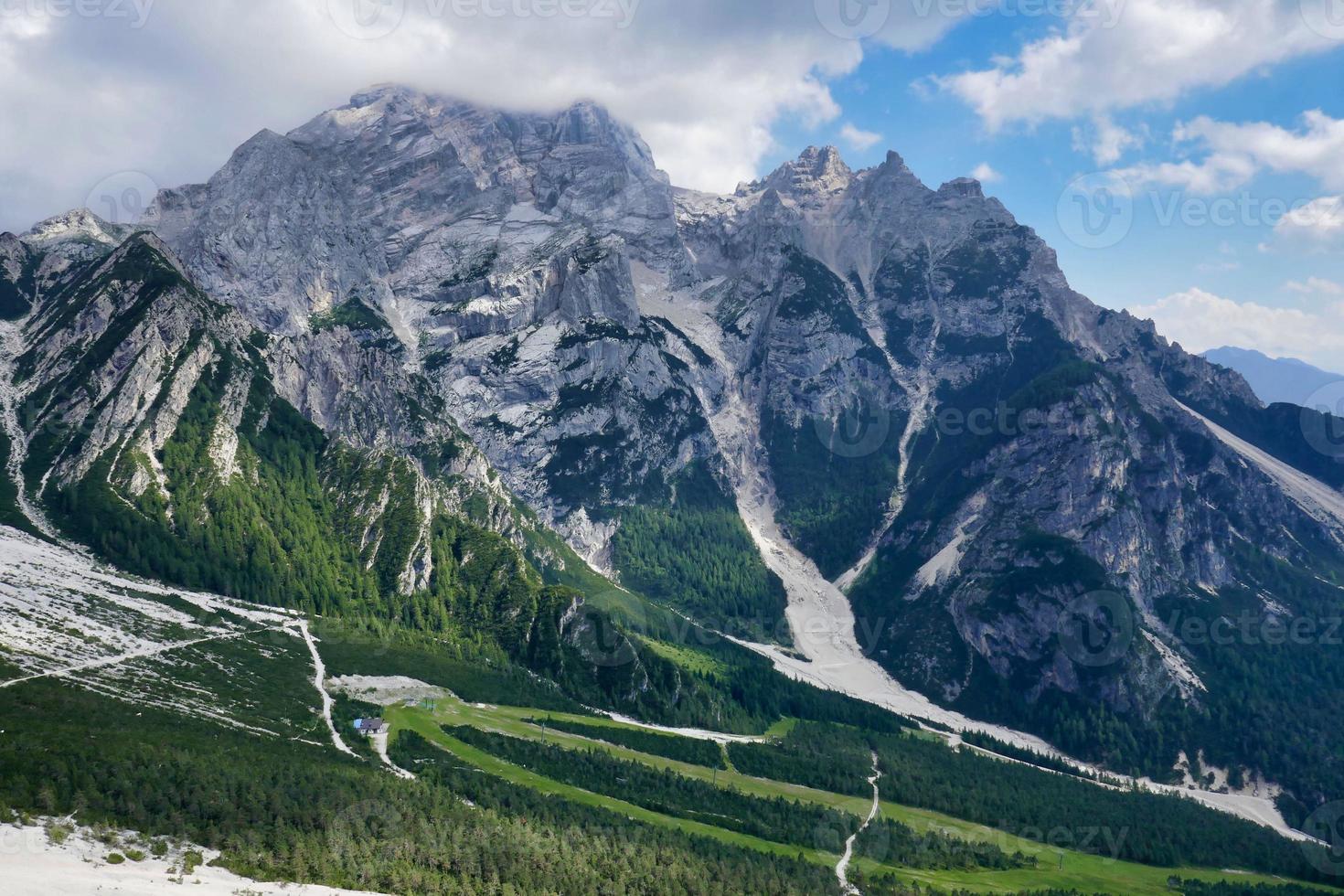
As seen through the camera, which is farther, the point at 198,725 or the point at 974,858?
the point at 974,858

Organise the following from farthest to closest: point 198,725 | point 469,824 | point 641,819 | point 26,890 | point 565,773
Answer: point 565,773 < point 641,819 < point 198,725 < point 469,824 < point 26,890

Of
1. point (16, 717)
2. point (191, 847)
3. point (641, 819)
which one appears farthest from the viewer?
point (641, 819)

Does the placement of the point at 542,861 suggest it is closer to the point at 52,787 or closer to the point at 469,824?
the point at 469,824

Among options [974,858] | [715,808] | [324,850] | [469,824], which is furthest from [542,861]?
[974,858]

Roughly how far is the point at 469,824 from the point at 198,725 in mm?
46345

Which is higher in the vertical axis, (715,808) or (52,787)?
(52,787)

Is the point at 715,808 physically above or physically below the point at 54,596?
below

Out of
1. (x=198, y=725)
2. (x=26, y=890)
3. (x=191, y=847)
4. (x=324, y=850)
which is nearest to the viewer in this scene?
(x=26, y=890)

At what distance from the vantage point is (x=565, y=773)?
181500 mm

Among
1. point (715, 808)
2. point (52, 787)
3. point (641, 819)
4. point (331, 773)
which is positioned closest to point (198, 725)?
point (331, 773)

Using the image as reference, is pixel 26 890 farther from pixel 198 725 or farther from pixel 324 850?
pixel 198 725

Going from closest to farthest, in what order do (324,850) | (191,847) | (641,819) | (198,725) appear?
(191,847) → (324,850) → (198,725) → (641,819)

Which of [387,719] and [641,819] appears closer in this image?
[641,819]

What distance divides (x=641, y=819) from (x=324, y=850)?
66.3m
